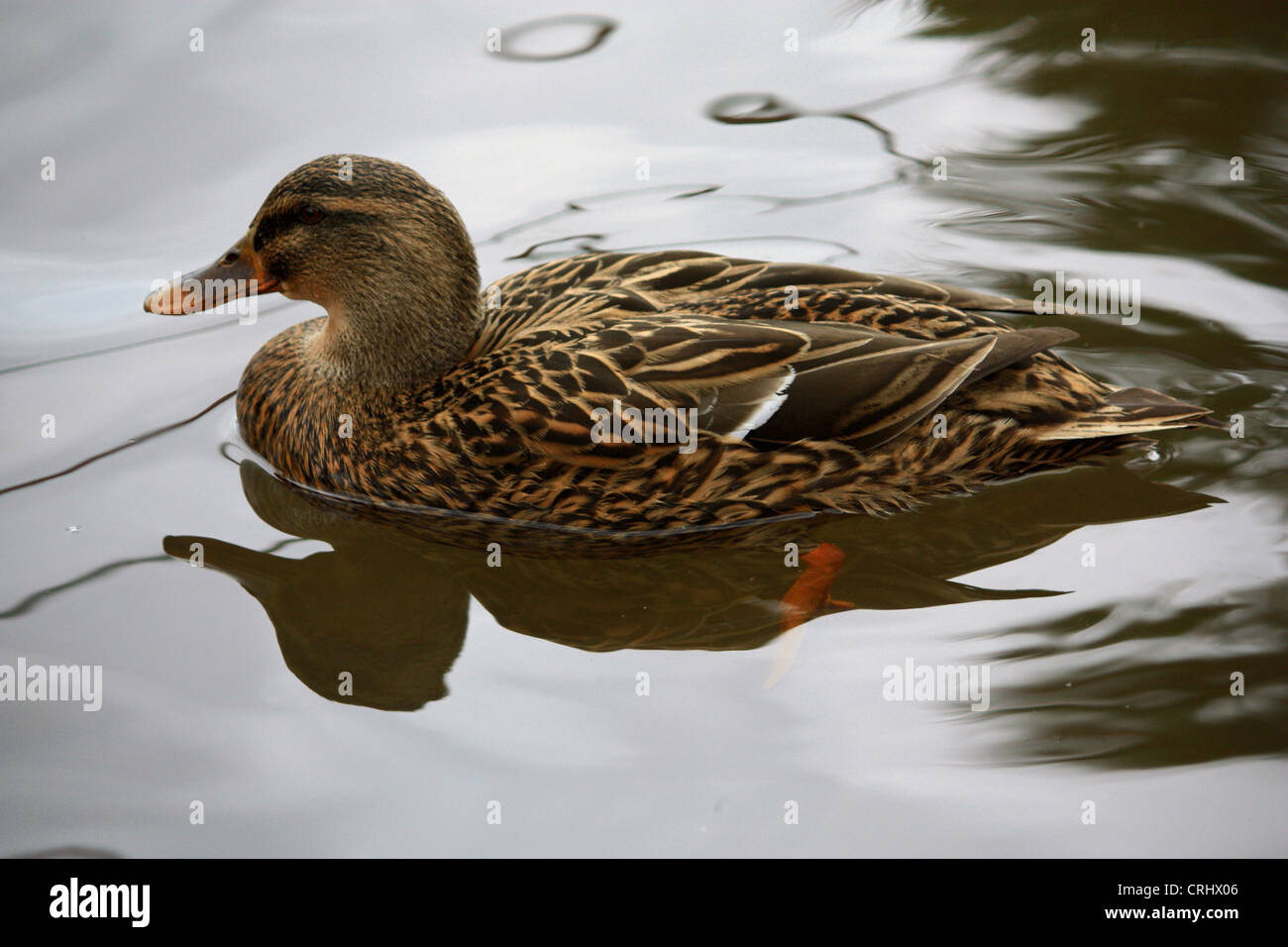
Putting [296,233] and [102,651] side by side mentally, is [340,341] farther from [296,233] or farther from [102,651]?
[102,651]

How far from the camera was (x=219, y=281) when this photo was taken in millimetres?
6074

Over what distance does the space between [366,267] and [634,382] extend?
53.6 inches

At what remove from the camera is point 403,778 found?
4727 millimetres

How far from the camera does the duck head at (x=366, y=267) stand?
5.87 metres

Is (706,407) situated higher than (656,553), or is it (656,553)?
(706,407)
